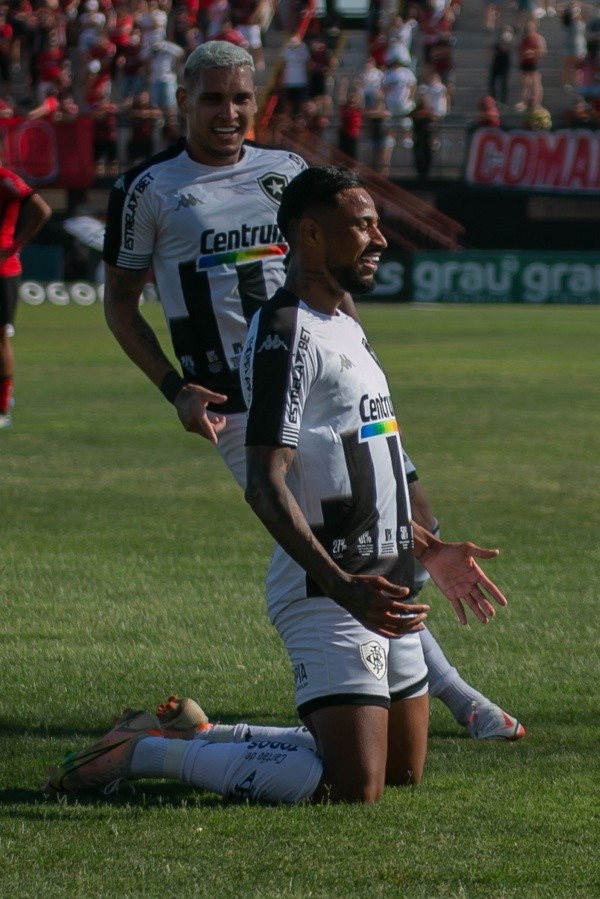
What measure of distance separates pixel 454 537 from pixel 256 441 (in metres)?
4.98

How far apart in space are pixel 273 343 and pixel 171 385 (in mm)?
1151

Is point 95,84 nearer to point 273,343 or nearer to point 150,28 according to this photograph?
point 150,28

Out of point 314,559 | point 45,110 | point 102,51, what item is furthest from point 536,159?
point 314,559

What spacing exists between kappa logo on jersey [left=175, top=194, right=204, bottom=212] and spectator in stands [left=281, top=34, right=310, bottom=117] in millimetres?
30752

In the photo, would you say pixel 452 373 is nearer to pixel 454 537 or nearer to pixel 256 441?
pixel 454 537

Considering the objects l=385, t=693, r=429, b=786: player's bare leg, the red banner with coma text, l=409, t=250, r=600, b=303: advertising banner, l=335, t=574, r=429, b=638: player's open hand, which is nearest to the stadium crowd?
the red banner with coma text

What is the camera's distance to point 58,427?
1451cm

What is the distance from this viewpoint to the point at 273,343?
4465 mm

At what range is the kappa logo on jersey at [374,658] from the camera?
4543mm

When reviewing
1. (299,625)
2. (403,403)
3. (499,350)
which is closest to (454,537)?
(299,625)

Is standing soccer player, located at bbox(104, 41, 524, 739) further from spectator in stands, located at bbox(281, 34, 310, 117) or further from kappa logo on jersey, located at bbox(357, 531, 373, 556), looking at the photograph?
spectator in stands, located at bbox(281, 34, 310, 117)

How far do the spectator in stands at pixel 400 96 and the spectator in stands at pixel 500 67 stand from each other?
7.85 ft

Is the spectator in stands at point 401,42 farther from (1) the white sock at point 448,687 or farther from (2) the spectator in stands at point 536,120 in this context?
(1) the white sock at point 448,687

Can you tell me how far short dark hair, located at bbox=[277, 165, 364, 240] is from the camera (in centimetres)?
456
